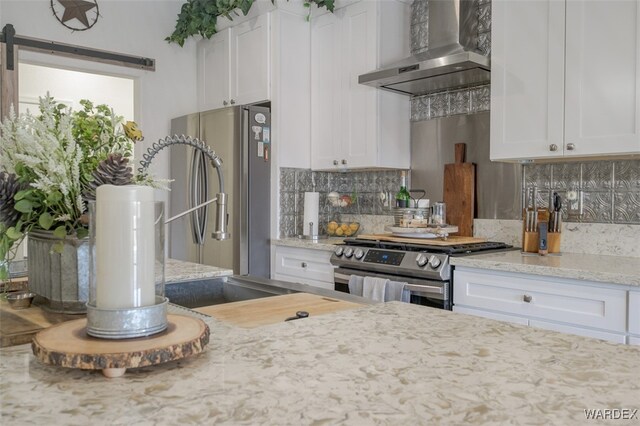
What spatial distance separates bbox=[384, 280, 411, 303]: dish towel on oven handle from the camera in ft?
9.21

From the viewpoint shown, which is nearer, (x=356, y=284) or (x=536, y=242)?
(x=536, y=242)

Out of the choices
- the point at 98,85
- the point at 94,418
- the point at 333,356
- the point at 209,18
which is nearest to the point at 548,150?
the point at 333,356

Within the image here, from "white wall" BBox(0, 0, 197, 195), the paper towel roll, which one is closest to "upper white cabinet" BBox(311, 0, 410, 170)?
the paper towel roll

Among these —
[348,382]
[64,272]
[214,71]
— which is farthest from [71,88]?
[348,382]

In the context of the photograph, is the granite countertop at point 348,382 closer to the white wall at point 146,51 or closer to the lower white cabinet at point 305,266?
the lower white cabinet at point 305,266

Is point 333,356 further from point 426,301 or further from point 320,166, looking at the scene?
point 320,166

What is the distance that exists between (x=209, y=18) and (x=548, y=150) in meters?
2.88

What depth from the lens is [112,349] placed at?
2.69 feet

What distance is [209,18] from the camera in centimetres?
428

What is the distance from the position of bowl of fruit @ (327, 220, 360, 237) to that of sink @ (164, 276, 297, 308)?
6.97ft

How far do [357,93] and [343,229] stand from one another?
3.33ft

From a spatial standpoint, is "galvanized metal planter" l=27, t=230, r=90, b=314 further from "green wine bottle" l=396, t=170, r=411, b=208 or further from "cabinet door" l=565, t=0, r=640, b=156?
"green wine bottle" l=396, t=170, r=411, b=208

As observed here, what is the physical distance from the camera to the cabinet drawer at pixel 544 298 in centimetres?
218

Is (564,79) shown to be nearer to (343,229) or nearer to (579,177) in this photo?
(579,177)
